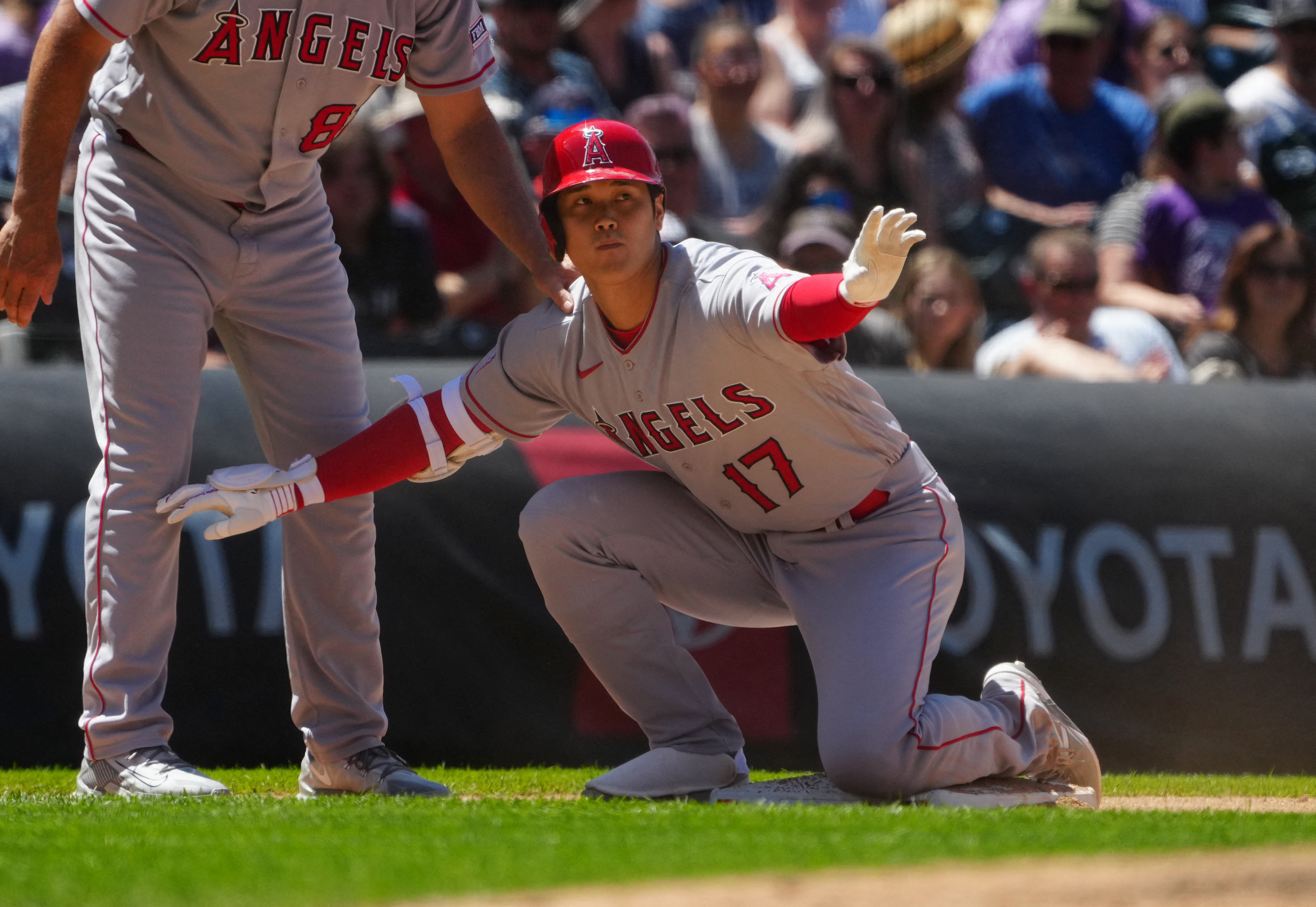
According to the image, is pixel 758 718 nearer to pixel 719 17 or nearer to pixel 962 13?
pixel 719 17

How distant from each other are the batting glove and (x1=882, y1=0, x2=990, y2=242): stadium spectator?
14.1 feet

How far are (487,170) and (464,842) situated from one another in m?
1.71

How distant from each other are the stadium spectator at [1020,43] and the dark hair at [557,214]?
493cm

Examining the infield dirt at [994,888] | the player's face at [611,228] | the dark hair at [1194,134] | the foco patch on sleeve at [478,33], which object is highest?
the dark hair at [1194,134]

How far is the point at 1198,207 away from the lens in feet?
22.8

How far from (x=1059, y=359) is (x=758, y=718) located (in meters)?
2.10

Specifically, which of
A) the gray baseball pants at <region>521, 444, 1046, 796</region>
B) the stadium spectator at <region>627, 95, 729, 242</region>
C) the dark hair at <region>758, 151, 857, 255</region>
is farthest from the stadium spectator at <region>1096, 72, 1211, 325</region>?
the gray baseball pants at <region>521, 444, 1046, 796</region>

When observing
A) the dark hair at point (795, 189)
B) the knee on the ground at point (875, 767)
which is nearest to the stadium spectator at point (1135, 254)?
the dark hair at point (795, 189)

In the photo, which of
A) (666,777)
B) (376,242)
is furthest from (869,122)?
(666,777)

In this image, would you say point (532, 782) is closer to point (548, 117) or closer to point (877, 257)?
point (877, 257)

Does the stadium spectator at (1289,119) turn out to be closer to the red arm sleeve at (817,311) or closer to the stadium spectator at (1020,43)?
the stadium spectator at (1020,43)

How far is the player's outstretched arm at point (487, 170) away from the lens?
363 centimetres

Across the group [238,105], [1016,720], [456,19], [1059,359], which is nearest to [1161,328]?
[1059,359]

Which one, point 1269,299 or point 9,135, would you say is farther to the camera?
point 1269,299
